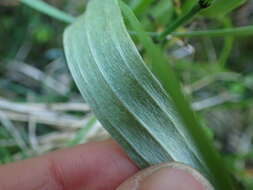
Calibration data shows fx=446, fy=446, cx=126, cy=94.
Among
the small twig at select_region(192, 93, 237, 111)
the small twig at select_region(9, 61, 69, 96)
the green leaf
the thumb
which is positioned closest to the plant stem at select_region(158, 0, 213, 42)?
the green leaf

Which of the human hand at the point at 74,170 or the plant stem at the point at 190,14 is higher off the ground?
the plant stem at the point at 190,14

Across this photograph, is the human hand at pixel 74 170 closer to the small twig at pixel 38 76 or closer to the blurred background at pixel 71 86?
the blurred background at pixel 71 86

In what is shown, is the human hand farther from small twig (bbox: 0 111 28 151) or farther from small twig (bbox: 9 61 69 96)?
small twig (bbox: 9 61 69 96)

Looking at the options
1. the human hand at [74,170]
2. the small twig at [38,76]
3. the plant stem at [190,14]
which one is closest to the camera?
the plant stem at [190,14]

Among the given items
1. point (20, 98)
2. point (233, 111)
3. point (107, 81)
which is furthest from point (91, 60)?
point (233, 111)

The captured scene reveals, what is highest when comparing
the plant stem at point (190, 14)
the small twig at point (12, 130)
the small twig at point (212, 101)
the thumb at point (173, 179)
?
the plant stem at point (190, 14)

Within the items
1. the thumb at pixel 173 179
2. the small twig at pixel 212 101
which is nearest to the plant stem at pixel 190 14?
the thumb at pixel 173 179

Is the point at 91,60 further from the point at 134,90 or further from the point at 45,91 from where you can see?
the point at 45,91
